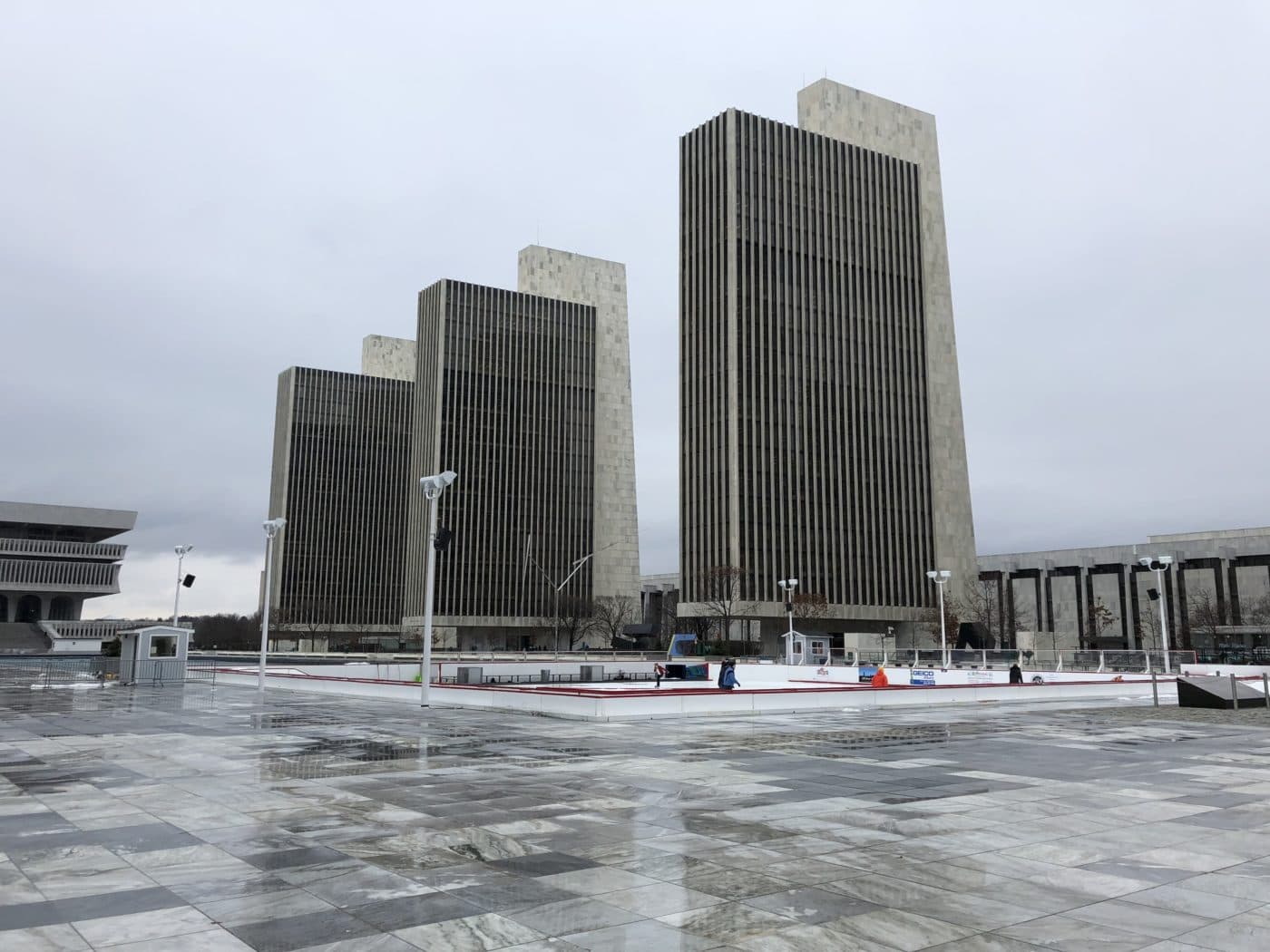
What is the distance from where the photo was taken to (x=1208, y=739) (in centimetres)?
2116

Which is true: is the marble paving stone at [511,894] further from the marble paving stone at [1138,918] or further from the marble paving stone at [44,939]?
the marble paving stone at [1138,918]

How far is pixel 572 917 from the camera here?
724cm

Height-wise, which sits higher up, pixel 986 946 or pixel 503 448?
→ pixel 503 448

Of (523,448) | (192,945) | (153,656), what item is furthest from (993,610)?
(192,945)

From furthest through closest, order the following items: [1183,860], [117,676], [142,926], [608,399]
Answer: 1. [608,399]
2. [117,676]
3. [1183,860]
4. [142,926]

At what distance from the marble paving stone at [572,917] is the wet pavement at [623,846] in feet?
0.09

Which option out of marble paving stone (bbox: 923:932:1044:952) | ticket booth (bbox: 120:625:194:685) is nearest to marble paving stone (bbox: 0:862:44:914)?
marble paving stone (bbox: 923:932:1044:952)

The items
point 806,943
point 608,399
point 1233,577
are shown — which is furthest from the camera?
point 608,399

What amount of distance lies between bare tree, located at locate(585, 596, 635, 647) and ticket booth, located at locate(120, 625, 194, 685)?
292 ft

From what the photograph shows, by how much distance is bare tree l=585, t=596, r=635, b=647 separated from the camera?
130625mm

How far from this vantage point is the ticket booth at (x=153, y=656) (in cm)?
4003

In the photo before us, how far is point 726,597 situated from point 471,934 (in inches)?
3564

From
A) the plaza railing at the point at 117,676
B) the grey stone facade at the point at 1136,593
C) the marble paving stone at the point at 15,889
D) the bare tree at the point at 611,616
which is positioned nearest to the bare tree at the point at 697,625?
the bare tree at the point at 611,616

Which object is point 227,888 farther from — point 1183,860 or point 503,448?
point 503,448
